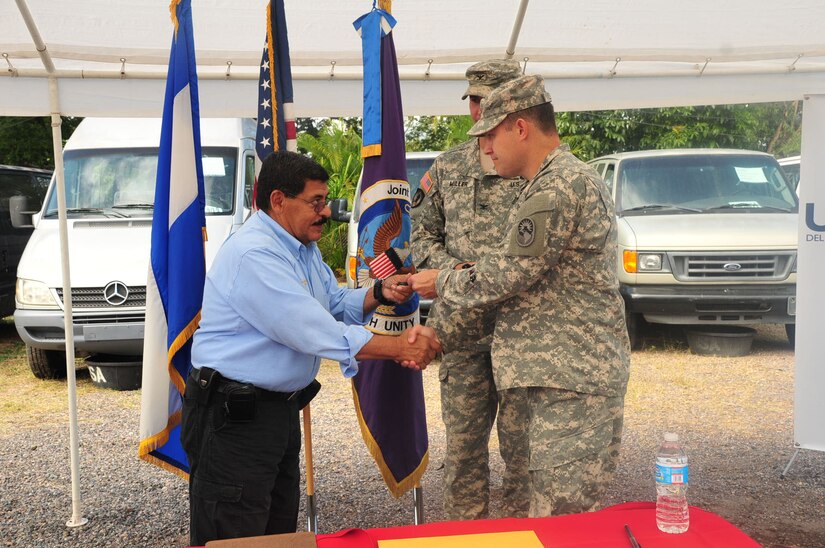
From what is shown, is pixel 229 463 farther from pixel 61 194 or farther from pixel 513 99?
pixel 61 194

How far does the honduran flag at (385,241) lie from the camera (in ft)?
12.2

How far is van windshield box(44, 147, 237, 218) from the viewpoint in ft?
28.0

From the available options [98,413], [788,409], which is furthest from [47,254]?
[788,409]

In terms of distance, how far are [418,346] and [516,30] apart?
1.98m

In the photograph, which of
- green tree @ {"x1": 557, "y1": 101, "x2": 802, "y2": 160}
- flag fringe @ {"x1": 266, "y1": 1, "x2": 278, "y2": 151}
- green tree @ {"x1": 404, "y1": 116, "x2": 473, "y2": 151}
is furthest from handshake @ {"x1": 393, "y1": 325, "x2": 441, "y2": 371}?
green tree @ {"x1": 404, "y1": 116, "x2": 473, "y2": 151}

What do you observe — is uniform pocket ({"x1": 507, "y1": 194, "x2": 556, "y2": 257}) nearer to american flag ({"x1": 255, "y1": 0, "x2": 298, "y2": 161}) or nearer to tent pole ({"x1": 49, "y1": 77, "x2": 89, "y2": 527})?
american flag ({"x1": 255, "y1": 0, "x2": 298, "y2": 161})

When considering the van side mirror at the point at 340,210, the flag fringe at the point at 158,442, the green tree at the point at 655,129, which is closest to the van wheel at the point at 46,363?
the van side mirror at the point at 340,210

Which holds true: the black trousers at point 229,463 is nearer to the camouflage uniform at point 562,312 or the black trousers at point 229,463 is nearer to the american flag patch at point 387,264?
the camouflage uniform at point 562,312

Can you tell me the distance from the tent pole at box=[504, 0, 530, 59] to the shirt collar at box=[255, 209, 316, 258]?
6.49ft

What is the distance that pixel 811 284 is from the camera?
194 inches

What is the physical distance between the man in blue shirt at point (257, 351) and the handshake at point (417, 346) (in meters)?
0.29

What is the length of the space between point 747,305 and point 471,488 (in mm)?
6189

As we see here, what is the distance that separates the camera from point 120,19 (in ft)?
13.8

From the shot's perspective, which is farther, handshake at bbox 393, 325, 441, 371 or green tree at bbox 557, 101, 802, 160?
green tree at bbox 557, 101, 802, 160
